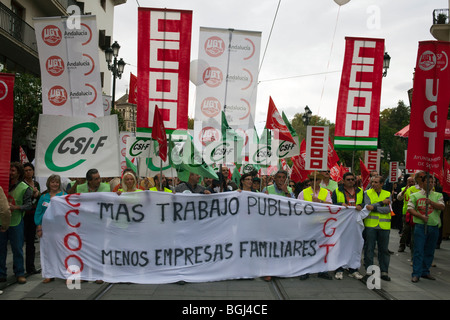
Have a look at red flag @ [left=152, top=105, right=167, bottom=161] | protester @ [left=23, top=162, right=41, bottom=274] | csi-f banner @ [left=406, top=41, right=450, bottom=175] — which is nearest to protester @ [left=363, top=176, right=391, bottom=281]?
csi-f banner @ [left=406, top=41, right=450, bottom=175]

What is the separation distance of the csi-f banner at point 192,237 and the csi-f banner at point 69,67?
7.54 feet

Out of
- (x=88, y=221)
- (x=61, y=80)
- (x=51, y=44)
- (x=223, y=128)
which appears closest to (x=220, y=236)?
(x=88, y=221)

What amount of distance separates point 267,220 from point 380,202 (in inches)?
75.3

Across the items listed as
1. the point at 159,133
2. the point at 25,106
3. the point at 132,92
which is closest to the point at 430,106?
the point at 159,133

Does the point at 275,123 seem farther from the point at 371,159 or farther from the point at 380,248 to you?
the point at 371,159

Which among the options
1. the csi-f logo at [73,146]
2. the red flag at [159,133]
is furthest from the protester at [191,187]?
the csi-f logo at [73,146]

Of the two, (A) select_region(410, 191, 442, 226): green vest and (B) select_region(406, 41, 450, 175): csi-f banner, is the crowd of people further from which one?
(B) select_region(406, 41, 450, 175): csi-f banner


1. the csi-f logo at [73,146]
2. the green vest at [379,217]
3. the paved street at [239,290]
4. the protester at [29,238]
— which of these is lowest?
the paved street at [239,290]

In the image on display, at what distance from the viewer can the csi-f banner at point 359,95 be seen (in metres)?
10.1

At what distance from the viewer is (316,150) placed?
27.3ft

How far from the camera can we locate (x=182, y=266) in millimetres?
6895

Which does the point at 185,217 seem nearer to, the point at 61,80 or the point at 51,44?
the point at 61,80

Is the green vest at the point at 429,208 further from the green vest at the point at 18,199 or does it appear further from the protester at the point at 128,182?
the green vest at the point at 18,199

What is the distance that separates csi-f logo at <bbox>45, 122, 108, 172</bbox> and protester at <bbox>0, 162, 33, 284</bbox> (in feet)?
1.97
